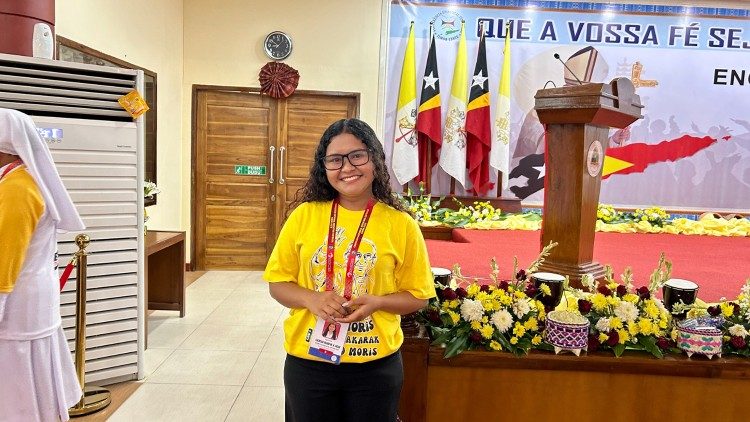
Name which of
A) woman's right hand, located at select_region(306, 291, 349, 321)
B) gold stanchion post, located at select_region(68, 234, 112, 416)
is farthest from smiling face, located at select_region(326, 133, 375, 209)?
gold stanchion post, located at select_region(68, 234, 112, 416)

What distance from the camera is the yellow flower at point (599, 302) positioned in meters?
1.92

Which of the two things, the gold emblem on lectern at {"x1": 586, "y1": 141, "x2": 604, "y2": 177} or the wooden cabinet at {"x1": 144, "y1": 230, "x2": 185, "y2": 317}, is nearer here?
the gold emblem on lectern at {"x1": 586, "y1": 141, "x2": 604, "y2": 177}

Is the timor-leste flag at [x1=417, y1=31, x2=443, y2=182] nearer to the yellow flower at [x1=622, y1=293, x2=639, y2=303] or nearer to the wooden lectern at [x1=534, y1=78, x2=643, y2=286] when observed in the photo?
the wooden lectern at [x1=534, y1=78, x2=643, y2=286]

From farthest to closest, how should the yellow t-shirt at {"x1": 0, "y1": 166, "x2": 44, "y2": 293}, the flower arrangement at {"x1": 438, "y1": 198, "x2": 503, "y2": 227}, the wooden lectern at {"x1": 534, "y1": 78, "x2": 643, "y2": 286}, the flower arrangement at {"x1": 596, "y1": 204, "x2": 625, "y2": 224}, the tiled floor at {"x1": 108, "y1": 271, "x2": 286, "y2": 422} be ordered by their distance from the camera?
the flower arrangement at {"x1": 596, "y1": 204, "x2": 625, "y2": 224} < the flower arrangement at {"x1": 438, "y1": 198, "x2": 503, "y2": 227} < the tiled floor at {"x1": 108, "y1": 271, "x2": 286, "y2": 422} < the wooden lectern at {"x1": 534, "y1": 78, "x2": 643, "y2": 286} < the yellow t-shirt at {"x1": 0, "y1": 166, "x2": 44, "y2": 293}

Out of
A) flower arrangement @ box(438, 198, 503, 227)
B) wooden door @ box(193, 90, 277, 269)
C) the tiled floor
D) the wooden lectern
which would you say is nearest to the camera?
the wooden lectern

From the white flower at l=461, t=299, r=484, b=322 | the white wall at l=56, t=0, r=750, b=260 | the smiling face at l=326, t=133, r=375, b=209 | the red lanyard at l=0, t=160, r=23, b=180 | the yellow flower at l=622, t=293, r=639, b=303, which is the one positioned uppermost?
the white wall at l=56, t=0, r=750, b=260

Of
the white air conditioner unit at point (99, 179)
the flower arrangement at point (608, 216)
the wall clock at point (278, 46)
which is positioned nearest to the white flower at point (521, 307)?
the white air conditioner unit at point (99, 179)

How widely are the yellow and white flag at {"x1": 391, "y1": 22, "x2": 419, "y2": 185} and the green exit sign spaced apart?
4.63ft

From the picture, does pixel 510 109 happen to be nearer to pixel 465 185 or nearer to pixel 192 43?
pixel 465 185

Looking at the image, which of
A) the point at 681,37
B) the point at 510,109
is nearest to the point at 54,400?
the point at 510,109

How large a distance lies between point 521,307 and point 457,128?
4.19 meters

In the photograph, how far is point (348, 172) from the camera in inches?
55.4

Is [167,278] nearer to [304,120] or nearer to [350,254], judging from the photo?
[304,120]

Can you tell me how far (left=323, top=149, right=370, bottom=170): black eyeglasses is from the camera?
4.62 ft
